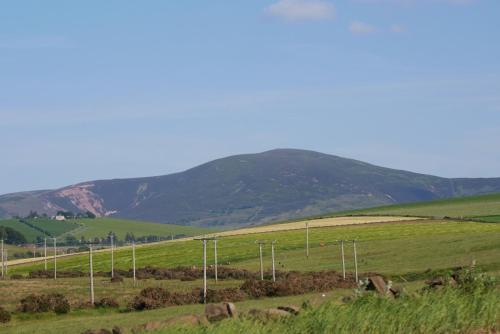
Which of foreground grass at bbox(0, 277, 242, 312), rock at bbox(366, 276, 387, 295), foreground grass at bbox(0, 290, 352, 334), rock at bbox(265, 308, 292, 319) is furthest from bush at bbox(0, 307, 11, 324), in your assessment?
rock at bbox(265, 308, 292, 319)

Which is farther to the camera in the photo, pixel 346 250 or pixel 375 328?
pixel 346 250

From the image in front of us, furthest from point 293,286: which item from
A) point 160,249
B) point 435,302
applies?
point 160,249

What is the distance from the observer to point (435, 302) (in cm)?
2355

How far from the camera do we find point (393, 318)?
879 inches

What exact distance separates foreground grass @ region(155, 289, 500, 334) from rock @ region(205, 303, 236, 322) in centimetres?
145

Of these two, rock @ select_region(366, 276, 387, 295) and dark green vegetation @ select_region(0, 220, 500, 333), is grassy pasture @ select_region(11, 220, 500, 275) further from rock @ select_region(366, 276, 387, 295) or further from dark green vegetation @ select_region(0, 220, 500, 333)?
rock @ select_region(366, 276, 387, 295)

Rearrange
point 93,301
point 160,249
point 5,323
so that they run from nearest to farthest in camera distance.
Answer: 1. point 5,323
2. point 93,301
3. point 160,249

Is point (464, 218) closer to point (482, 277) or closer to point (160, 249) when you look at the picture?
point (160, 249)

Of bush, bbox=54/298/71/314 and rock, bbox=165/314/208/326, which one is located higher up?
rock, bbox=165/314/208/326

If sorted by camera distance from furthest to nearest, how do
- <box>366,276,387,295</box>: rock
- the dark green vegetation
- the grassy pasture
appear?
1. the grassy pasture
2. <box>366,276,387,295</box>: rock
3. the dark green vegetation

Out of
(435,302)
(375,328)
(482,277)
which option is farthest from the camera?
(482,277)

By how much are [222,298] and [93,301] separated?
9268mm

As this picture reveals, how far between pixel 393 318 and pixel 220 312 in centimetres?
421

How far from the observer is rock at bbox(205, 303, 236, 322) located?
931 inches
